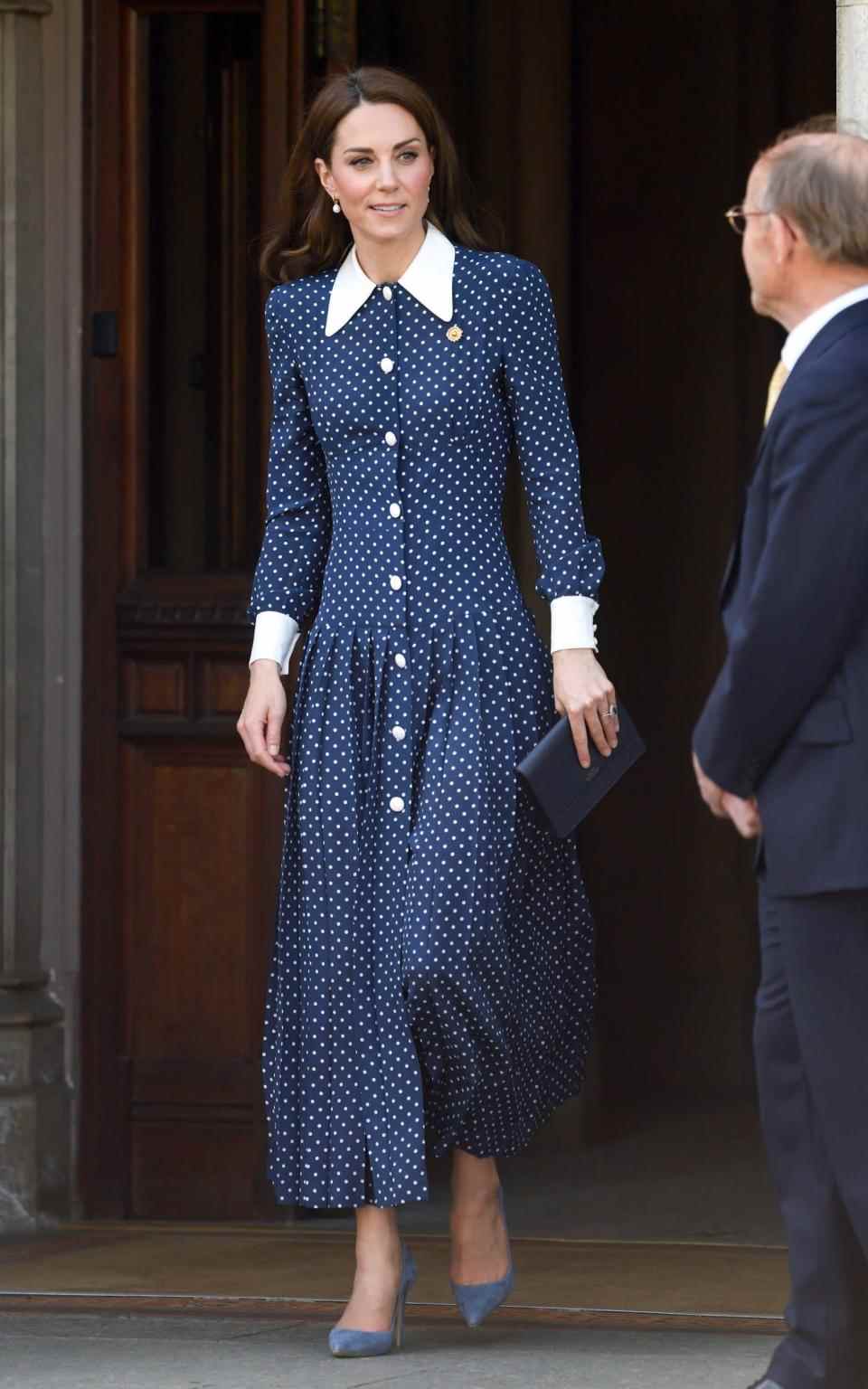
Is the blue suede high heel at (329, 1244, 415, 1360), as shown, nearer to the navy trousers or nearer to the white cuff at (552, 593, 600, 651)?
the navy trousers

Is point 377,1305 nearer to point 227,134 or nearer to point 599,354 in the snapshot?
point 227,134

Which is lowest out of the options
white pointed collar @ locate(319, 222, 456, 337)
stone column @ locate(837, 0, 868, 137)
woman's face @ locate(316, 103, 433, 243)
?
white pointed collar @ locate(319, 222, 456, 337)

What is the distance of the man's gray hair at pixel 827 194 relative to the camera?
326cm

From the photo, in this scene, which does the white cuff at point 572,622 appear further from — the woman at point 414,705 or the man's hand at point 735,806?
the man's hand at point 735,806

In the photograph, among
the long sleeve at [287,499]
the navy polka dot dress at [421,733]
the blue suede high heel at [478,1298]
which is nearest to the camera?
the navy polka dot dress at [421,733]

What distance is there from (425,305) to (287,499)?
38cm

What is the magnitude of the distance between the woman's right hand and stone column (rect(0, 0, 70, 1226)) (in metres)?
1.33

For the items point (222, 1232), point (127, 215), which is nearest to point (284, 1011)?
point (222, 1232)

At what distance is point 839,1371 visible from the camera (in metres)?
3.42

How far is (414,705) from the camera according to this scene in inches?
164

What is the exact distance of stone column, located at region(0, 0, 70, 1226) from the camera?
5438 millimetres

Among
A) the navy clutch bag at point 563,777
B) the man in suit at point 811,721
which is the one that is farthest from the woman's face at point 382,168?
the man in suit at point 811,721

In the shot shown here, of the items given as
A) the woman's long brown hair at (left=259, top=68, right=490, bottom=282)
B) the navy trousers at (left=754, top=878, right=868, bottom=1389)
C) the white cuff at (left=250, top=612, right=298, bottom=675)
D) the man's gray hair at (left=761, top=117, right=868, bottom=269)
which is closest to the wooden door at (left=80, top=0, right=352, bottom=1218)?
the woman's long brown hair at (left=259, top=68, right=490, bottom=282)

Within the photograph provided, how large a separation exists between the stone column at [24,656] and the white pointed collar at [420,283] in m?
1.31
